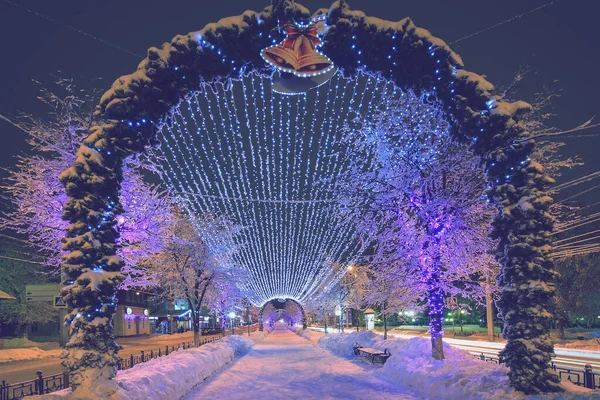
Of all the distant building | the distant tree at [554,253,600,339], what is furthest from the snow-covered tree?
the distant tree at [554,253,600,339]

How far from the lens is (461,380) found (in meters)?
9.77

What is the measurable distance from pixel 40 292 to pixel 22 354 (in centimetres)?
1031

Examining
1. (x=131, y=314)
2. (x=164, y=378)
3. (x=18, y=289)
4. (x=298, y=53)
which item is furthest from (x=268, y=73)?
(x=131, y=314)

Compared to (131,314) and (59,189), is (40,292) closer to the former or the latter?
(59,189)

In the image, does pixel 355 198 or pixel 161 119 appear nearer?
pixel 161 119

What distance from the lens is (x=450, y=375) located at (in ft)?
34.6

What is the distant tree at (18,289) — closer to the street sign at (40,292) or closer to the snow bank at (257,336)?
the street sign at (40,292)

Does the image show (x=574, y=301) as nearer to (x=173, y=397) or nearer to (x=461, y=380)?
(x=461, y=380)

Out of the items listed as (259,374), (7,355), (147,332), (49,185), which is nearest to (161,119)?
(49,185)

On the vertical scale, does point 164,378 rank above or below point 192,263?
below

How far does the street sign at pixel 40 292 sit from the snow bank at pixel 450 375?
15.1m

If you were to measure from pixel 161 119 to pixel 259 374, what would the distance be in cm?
1032

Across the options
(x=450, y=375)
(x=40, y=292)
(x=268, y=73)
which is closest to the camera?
(x=450, y=375)

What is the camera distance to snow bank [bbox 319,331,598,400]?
866 cm
